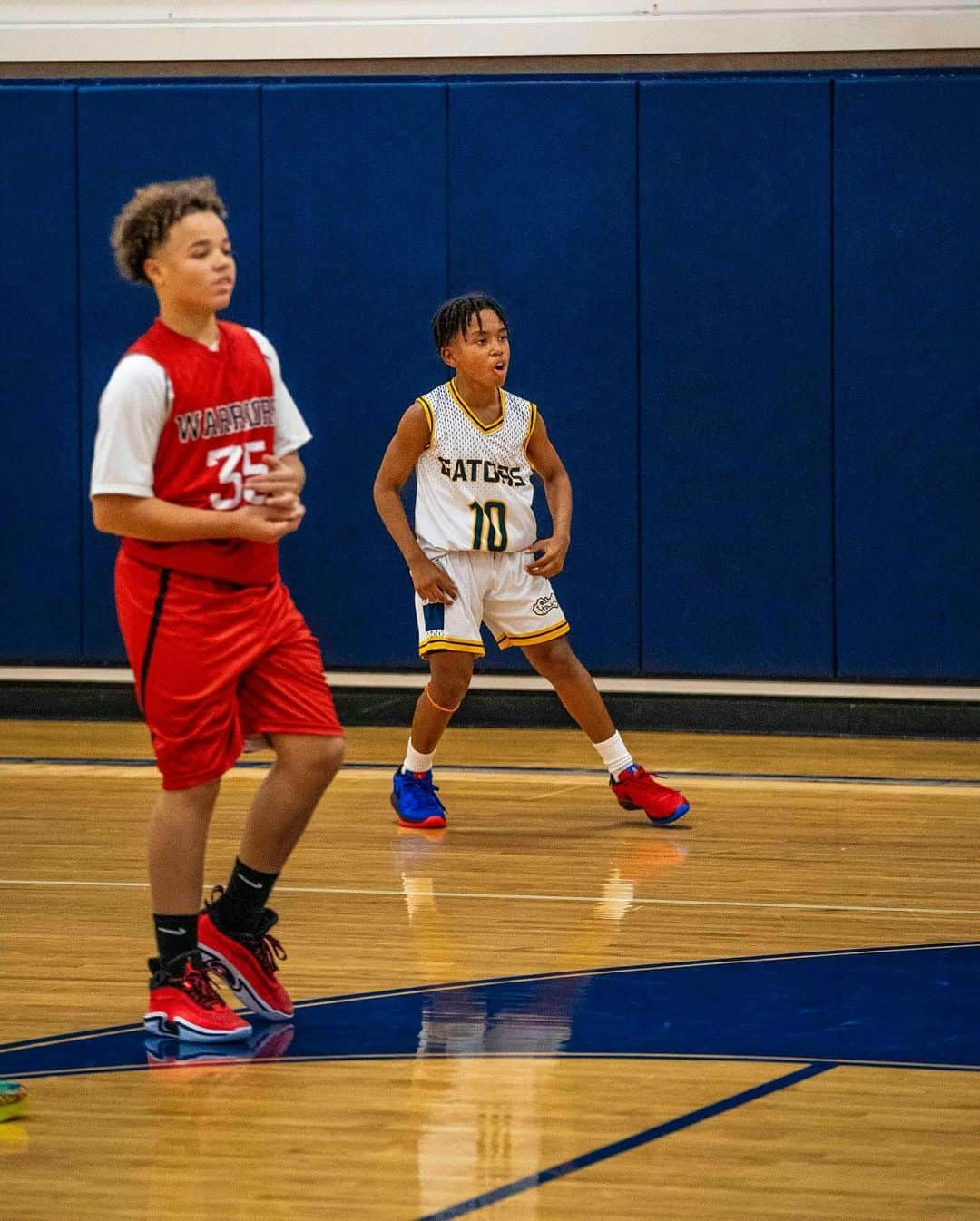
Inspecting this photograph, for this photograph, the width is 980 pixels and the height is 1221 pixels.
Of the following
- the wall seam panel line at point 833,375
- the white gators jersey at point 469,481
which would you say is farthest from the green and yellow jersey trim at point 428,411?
the wall seam panel line at point 833,375

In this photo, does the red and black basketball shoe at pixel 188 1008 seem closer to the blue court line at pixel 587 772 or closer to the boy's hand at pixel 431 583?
the boy's hand at pixel 431 583

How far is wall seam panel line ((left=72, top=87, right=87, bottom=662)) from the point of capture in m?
7.27

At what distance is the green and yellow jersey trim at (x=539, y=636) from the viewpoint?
5.00 metres

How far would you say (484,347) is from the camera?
191 inches

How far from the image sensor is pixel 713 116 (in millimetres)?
6875

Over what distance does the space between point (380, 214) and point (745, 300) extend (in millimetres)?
1332

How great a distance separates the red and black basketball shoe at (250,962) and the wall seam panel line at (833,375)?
156 inches

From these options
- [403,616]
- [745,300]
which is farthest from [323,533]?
[745,300]

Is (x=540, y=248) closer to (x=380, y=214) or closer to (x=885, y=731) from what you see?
(x=380, y=214)

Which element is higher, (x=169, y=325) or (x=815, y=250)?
(x=815, y=250)

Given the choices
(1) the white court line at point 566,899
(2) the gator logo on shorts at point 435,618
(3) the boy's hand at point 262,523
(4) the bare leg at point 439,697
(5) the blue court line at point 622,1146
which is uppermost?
(3) the boy's hand at point 262,523

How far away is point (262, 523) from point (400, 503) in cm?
190

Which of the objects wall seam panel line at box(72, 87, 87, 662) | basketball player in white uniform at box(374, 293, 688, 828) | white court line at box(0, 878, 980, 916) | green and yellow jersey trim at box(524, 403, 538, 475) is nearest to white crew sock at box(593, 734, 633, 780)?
basketball player in white uniform at box(374, 293, 688, 828)

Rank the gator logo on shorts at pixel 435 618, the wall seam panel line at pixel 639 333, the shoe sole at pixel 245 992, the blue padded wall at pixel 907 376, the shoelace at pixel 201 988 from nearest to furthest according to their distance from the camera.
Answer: the shoelace at pixel 201 988 < the shoe sole at pixel 245 992 < the gator logo on shorts at pixel 435 618 < the blue padded wall at pixel 907 376 < the wall seam panel line at pixel 639 333
